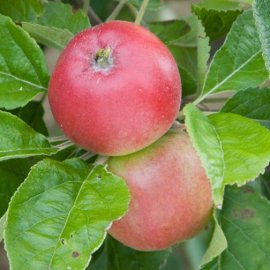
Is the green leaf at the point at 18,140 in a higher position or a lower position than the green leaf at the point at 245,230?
higher

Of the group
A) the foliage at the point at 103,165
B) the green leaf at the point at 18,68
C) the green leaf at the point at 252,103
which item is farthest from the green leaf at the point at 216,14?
the green leaf at the point at 18,68

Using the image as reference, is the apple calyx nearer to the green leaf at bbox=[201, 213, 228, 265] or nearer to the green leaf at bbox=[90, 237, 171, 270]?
the green leaf at bbox=[201, 213, 228, 265]

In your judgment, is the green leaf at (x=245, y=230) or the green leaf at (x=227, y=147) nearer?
the green leaf at (x=227, y=147)

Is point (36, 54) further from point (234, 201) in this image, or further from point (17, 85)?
point (234, 201)

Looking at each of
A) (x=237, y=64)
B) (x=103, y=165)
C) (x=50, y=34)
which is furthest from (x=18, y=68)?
(x=237, y=64)

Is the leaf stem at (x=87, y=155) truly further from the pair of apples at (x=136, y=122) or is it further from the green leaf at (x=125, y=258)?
the green leaf at (x=125, y=258)

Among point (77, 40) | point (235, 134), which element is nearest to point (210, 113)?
point (235, 134)

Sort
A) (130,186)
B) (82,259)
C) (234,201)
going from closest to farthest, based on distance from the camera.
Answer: (82,259)
(130,186)
(234,201)
